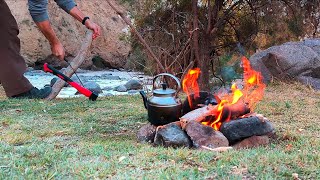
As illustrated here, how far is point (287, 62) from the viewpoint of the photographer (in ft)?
24.8

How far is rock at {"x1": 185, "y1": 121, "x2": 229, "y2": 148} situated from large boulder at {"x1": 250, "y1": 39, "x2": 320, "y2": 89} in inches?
198

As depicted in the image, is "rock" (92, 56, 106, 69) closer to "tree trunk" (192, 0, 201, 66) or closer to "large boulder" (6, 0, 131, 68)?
"large boulder" (6, 0, 131, 68)

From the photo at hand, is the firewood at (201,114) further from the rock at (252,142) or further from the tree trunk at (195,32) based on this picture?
the tree trunk at (195,32)

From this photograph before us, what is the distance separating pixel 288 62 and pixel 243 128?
509 centimetres

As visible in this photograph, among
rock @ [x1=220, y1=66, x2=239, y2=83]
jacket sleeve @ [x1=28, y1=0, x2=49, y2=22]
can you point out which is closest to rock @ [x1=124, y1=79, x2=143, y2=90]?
rock @ [x1=220, y1=66, x2=239, y2=83]

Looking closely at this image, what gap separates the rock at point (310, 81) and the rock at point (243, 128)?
472 centimetres

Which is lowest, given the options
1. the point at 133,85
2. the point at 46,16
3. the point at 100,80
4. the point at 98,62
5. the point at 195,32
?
the point at 98,62

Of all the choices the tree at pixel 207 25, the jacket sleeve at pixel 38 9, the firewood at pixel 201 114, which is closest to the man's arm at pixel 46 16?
the jacket sleeve at pixel 38 9

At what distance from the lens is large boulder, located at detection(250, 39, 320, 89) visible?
24.8 feet

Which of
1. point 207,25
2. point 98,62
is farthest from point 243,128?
point 98,62

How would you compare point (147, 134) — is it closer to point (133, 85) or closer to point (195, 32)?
point (195, 32)

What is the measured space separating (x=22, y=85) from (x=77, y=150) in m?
3.01

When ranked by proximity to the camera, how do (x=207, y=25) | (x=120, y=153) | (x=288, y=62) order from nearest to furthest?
(x=120, y=153) < (x=207, y=25) < (x=288, y=62)

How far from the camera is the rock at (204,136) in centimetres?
269
